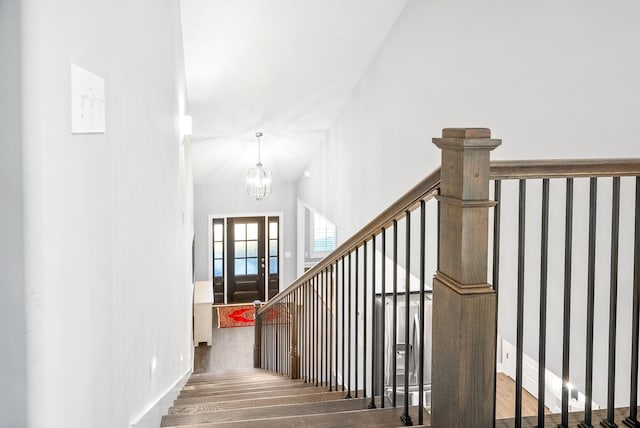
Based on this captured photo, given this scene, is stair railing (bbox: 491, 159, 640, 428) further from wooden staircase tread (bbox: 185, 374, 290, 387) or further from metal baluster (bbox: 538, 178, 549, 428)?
wooden staircase tread (bbox: 185, 374, 290, 387)

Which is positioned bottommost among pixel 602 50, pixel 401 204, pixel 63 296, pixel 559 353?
pixel 559 353

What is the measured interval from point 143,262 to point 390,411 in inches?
47.3

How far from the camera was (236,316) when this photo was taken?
1172 cm

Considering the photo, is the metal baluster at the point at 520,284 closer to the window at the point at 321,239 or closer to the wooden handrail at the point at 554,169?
the wooden handrail at the point at 554,169

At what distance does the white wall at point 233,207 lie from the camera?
11.7m

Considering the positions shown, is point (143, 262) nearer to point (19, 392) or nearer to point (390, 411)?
point (390, 411)

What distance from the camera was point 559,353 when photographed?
346 centimetres

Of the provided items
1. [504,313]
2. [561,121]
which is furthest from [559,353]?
[561,121]

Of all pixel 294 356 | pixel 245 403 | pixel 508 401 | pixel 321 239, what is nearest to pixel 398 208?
pixel 245 403

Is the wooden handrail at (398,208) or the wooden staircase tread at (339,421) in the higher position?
the wooden handrail at (398,208)

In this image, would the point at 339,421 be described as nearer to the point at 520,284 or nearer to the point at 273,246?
the point at 520,284

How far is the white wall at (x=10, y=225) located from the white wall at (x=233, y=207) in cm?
1074

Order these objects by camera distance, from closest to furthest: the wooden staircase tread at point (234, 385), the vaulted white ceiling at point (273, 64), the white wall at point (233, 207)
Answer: the wooden staircase tread at point (234, 385)
the vaulted white ceiling at point (273, 64)
the white wall at point (233, 207)

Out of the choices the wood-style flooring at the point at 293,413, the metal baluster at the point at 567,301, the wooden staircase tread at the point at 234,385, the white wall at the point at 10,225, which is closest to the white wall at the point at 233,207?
the wooden staircase tread at the point at 234,385
